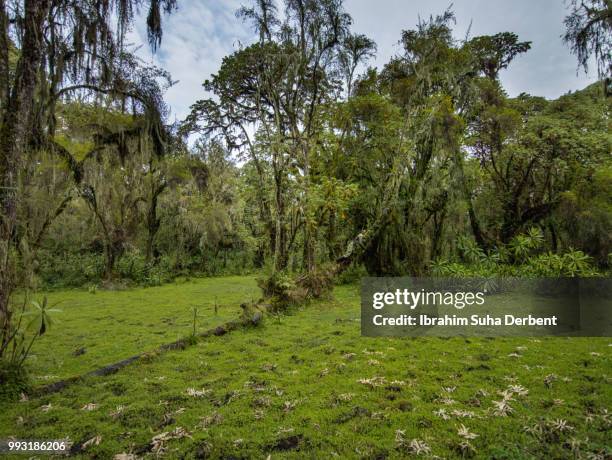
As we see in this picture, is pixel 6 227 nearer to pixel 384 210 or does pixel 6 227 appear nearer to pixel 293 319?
pixel 293 319

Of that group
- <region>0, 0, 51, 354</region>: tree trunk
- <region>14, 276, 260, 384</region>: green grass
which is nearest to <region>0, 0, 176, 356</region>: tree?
<region>0, 0, 51, 354</region>: tree trunk

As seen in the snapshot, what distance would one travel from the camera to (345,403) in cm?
350

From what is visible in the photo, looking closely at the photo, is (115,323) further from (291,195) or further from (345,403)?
(345,403)

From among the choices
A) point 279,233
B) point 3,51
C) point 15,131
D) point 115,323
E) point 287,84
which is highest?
point 287,84

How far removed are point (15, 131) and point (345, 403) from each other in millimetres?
4774

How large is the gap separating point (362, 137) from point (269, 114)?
11.0ft

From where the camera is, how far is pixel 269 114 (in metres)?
11.2

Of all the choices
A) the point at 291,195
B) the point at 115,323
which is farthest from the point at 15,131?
the point at 291,195

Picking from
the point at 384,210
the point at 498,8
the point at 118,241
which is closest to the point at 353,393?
the point at 384,210

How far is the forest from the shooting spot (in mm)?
3662

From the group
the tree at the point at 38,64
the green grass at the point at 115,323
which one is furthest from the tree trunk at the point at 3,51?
the green grass at the point at 115,323

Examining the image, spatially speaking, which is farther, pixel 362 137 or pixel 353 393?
pixel 362 137

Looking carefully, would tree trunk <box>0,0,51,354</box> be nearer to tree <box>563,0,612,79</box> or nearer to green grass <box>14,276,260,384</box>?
green grass <box>14,276,260,384</box>

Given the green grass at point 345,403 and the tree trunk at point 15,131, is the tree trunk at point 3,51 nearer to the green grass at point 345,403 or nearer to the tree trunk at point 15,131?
the tree trunk at point 15,131
